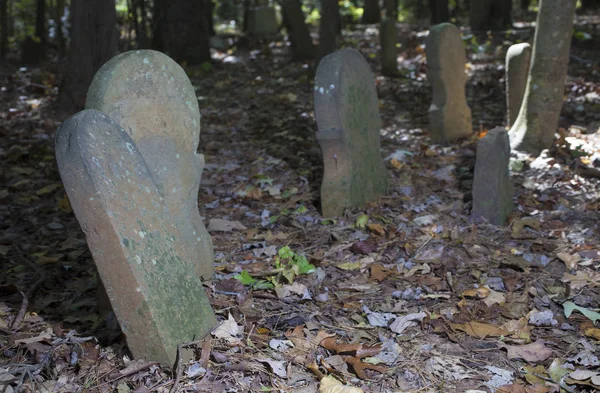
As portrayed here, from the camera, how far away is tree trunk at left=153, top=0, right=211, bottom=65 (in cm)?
1234

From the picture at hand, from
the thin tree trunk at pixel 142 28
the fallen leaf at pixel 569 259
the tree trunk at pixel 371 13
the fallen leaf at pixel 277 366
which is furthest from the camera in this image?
the tree trunk at pixel 371 13

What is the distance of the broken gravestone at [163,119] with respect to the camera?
13.2ft

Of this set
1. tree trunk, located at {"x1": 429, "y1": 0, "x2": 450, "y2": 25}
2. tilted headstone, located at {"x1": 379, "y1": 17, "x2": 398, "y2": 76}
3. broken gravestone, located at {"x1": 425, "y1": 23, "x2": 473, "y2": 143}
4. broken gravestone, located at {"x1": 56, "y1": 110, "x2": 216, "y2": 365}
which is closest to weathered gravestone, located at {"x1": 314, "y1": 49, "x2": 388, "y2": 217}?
broken gravestone, located at {"x1": 425, "y1": 23, "x2": 473, "y2": 143}

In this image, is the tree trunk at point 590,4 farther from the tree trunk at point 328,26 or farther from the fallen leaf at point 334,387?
the fallen leaf at point 334,387

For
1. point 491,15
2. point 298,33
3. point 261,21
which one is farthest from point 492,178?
point 261,21

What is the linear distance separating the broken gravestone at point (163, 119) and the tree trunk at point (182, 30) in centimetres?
842

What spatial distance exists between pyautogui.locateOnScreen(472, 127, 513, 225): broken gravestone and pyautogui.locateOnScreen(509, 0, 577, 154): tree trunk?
1909 millimetres

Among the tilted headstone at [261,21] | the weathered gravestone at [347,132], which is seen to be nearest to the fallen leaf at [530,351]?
the weathered gravestone at [347,132]

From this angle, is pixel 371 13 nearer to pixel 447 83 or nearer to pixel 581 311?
pixel 447 83

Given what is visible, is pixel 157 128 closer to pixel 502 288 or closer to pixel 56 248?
pixel 56 248

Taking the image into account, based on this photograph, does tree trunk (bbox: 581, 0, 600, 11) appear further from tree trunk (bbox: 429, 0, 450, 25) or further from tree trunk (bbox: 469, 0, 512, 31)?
tree trunk (bbox: 429, 0, 450, 25)

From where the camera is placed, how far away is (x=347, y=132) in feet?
19.1

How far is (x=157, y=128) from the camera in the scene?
14.1 feet

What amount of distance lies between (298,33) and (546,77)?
21.4ft
